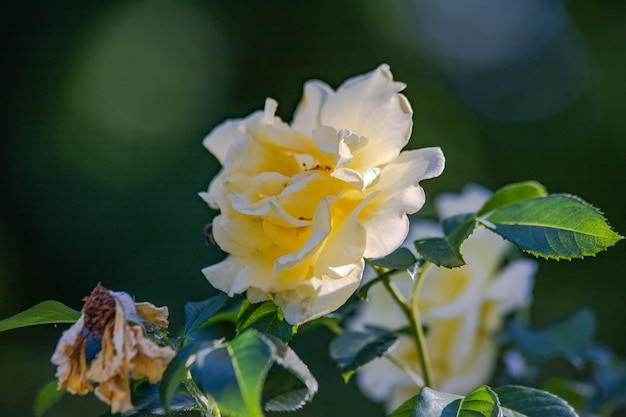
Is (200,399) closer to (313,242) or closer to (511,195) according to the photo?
(313,242)

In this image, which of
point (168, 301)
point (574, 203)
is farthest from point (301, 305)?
point (168, 301)

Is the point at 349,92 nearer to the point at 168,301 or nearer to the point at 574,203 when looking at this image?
the point at 574,203

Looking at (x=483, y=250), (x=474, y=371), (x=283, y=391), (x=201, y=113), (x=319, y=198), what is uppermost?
(x=319, y=198)

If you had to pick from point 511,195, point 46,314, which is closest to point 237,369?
point 46,314

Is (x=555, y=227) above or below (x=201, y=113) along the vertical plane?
above

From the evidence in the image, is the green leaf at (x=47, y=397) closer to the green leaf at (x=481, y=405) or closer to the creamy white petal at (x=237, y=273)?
the creamy white petal at (x=237, y=273)

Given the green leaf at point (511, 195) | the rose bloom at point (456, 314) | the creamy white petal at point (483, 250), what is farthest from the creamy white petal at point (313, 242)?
the creamy white petal at point (483, 250)
